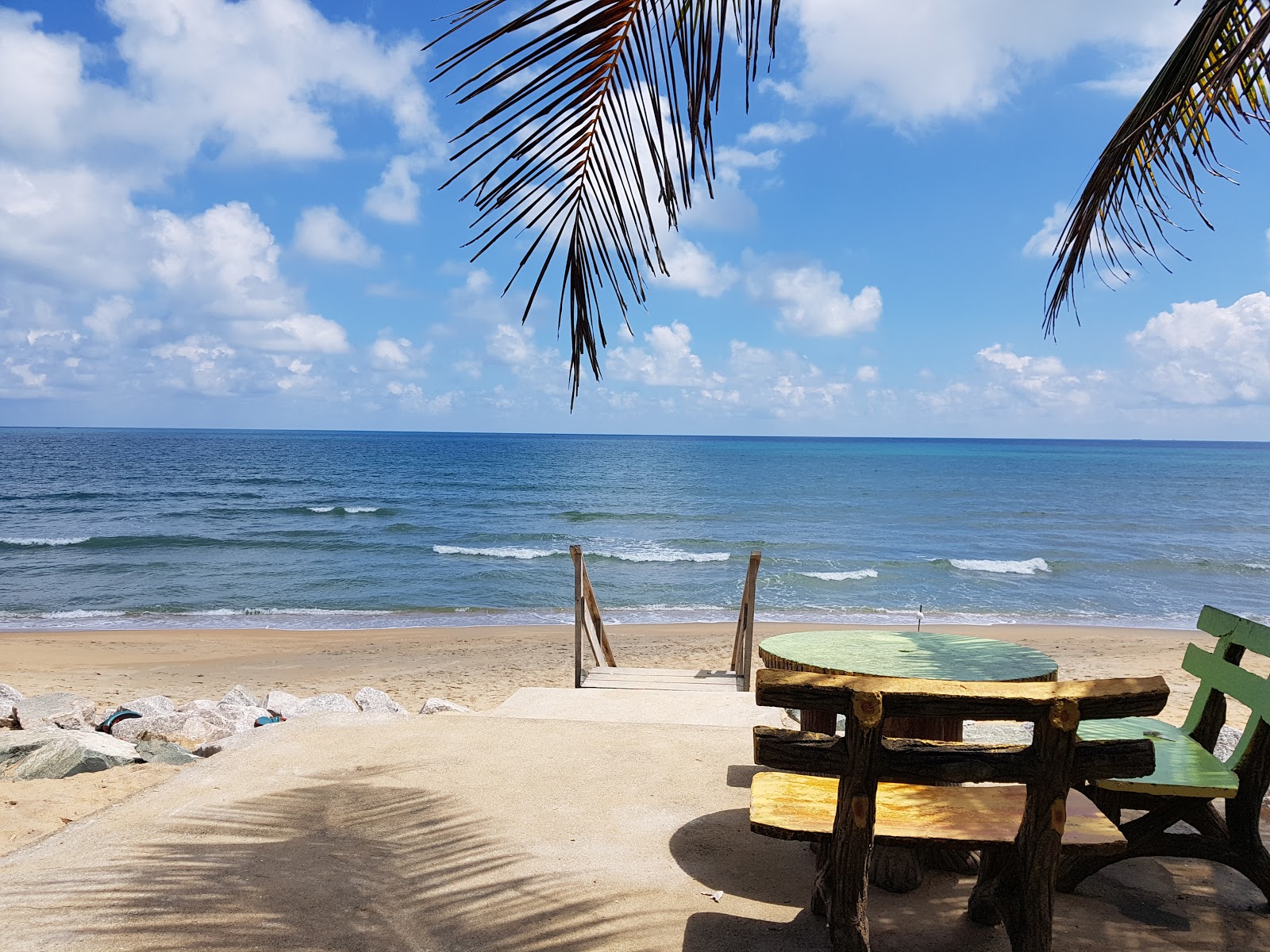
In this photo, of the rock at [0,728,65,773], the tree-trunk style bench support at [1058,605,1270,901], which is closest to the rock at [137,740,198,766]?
the rock at [0,728,65,773]

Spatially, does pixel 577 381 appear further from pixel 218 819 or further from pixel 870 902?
pixel 218 819

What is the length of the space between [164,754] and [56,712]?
278 cm

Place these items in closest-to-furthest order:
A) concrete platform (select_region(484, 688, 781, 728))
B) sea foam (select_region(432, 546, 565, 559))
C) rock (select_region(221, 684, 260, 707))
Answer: concrete platform (select_region(484, 688, 781, 728)), rock (select_region(221, 684, 260, 707)), sea foam (select_region(432, 546, 565, 559))

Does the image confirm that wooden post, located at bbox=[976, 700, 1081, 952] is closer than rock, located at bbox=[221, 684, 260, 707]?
Yes

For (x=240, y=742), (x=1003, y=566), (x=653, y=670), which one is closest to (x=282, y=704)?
(x=240, y=742)

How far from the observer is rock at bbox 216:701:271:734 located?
670 cm

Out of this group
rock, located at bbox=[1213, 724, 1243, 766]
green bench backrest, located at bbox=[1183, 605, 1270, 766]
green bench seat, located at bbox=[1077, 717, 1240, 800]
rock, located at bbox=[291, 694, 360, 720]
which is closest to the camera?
green bench seat, located at bbox=[1077, 717, 1240, 800]

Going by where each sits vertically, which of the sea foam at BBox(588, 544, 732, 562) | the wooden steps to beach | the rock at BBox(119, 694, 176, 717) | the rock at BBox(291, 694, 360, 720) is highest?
the wooden steps to beach

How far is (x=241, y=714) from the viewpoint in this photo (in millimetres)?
7098

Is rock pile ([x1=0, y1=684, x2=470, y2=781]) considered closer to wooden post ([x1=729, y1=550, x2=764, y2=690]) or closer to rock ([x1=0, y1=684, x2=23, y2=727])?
rock ([x1=0, y1=684, x2=23, y2=727])

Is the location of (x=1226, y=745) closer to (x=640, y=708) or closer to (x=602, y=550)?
(x=640, y=708)

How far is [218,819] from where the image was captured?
3.62 m

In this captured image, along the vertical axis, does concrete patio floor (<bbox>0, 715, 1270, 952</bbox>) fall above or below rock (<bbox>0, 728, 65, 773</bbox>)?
above

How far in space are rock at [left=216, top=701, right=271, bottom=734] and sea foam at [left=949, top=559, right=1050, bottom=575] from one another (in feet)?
58.3
